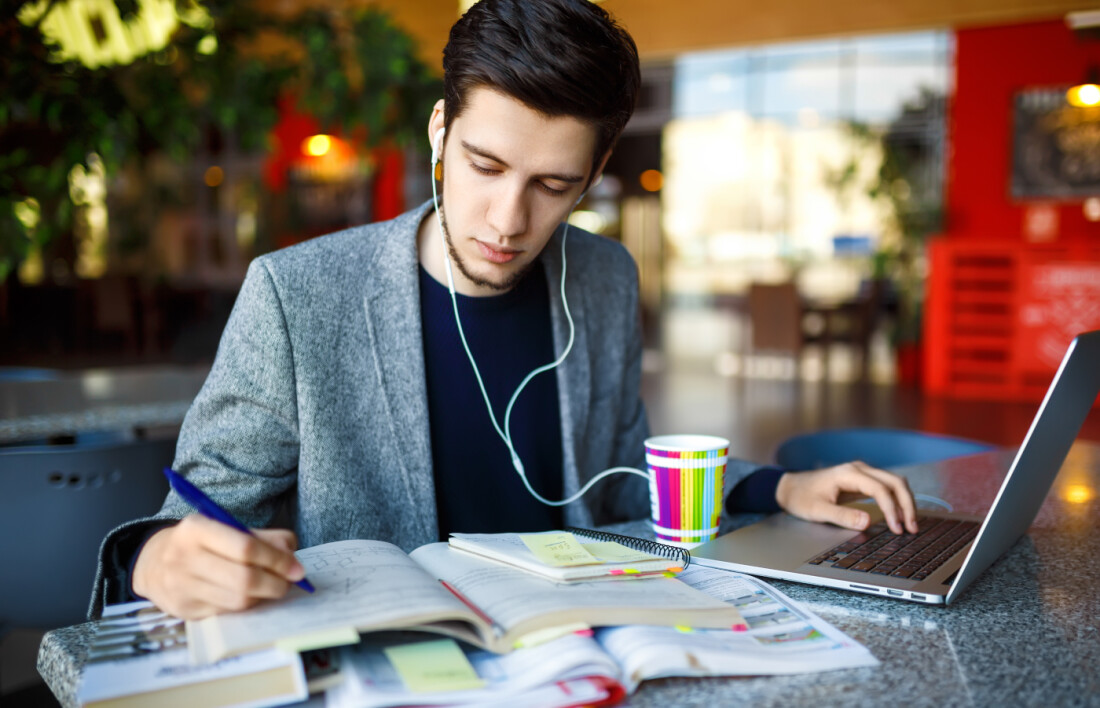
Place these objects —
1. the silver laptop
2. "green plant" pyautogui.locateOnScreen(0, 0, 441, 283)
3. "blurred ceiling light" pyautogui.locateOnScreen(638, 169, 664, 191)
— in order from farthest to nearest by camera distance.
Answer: "blurred ceiling light" pyautogui.locateOnScreen(638, 169, 664, 191) < "green plant" pyautogui.locateOnScreen(0, 0, 441, 283) < the silver laptop

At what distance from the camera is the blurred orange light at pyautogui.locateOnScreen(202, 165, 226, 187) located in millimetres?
14477

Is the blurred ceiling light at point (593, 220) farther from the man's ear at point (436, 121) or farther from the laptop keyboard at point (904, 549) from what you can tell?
the laptop keyboard at point (904, 549)

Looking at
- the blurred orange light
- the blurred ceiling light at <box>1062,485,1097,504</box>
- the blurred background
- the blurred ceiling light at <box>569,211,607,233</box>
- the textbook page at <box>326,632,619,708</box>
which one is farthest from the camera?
the blurred orange light

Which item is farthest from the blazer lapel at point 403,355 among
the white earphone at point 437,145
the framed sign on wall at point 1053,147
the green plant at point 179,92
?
the framed sign on wall at point 1053,147

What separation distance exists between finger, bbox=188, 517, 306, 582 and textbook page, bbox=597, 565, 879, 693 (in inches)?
10.9

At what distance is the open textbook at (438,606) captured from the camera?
2.35ft

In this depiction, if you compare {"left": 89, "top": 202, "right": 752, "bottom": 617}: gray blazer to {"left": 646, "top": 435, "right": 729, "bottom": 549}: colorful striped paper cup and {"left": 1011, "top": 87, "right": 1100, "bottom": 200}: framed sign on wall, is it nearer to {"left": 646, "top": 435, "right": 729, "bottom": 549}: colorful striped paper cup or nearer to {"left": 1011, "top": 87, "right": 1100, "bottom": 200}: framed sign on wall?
{"left": 646, "top": 435, "right": 729, "bottom": 549}: colorful striped paper cup

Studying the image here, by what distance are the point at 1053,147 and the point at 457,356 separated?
8441 millimetres

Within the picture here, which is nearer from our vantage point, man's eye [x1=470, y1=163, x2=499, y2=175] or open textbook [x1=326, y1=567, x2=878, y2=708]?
open textbook [x1=326, y1=567, x2=878, y2=708]

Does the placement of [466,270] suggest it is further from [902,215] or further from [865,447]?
[902,215]

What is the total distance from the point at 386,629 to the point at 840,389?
789 cm

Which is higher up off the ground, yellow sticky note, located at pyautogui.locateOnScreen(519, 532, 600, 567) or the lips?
the lips

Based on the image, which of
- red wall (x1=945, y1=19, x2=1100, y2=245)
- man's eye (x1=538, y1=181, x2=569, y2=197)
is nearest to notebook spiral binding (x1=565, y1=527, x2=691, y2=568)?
man's eye (x1=538, y1=181, x2=569, y2=197)

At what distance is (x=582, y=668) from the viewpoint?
73 cm
